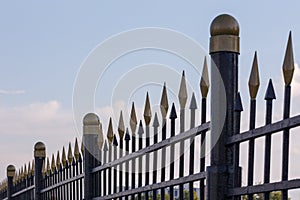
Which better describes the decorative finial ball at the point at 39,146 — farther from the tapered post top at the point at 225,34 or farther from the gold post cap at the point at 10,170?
the tapered post top at the point at 225,34

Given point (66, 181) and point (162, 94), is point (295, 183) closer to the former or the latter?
point (162, 94)

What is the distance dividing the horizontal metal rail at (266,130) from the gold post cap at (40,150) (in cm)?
531

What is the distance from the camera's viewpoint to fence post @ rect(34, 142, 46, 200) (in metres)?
8.59

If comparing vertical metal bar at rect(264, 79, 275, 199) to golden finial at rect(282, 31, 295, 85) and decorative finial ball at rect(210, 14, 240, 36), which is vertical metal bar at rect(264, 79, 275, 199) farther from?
decorative finial ball at rect(210, 14, 240, 36)

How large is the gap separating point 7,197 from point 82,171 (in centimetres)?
493

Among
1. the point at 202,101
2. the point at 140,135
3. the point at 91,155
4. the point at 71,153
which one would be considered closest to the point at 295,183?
the point at 202,101

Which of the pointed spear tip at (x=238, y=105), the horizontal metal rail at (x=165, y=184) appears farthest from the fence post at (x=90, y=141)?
the pointed spear tip at (x=238, y=105)

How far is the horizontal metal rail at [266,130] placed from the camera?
3164 millimetres

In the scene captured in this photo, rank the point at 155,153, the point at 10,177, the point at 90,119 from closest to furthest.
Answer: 1. the point at 155,153
2. the point at 90,119
3. the point at 10,177

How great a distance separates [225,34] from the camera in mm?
3746

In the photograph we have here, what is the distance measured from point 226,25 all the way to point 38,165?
5.40 meters

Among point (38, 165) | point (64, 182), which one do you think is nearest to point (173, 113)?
point (64, 182)

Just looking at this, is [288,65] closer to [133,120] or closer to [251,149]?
[251,149]

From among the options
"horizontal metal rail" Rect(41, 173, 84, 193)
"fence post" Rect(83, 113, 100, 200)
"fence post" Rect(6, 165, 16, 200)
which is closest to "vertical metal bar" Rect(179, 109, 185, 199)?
"fence post" Rect(83, 113, 100, 200)
